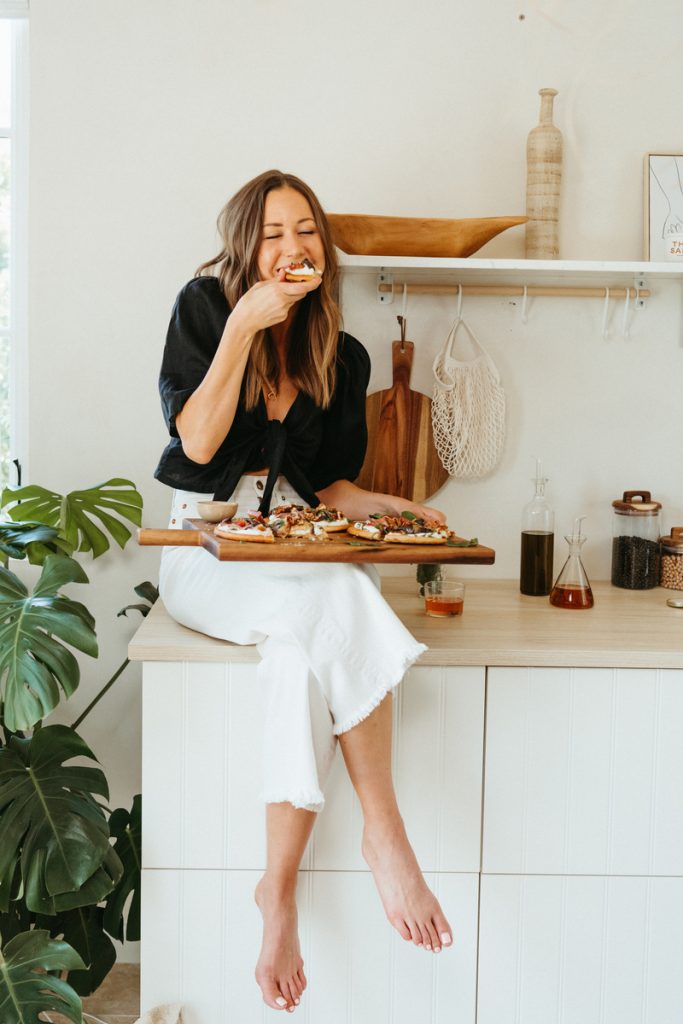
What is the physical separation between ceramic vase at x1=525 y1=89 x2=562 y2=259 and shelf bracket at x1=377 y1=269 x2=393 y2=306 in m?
0.31

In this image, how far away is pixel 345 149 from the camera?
213 centimetres

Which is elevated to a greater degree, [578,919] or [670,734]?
[670,734]

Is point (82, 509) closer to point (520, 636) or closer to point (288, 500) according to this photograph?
point (288, 500)

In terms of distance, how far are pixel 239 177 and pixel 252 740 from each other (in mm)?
1235

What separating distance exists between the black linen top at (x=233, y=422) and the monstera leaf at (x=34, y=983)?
0.82m

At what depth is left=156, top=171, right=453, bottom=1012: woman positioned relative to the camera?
1.47 meters

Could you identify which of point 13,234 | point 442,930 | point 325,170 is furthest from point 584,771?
point 13,234

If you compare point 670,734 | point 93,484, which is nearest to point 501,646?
point 670,734

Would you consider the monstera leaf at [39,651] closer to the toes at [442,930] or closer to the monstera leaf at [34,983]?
the monstera leaf at [34,983]

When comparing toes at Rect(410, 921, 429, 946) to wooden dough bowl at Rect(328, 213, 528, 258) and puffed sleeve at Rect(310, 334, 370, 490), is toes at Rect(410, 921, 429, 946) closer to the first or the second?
puffed sleeve at Rect(310, 334, 370, 490)

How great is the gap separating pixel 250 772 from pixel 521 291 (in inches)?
48.4

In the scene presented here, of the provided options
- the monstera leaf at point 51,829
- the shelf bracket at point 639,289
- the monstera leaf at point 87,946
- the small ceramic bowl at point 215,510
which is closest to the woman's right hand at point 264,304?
the small ceramic bowl at point 215,510

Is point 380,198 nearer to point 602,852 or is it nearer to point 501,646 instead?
point 501,646

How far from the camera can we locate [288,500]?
1.90 m
